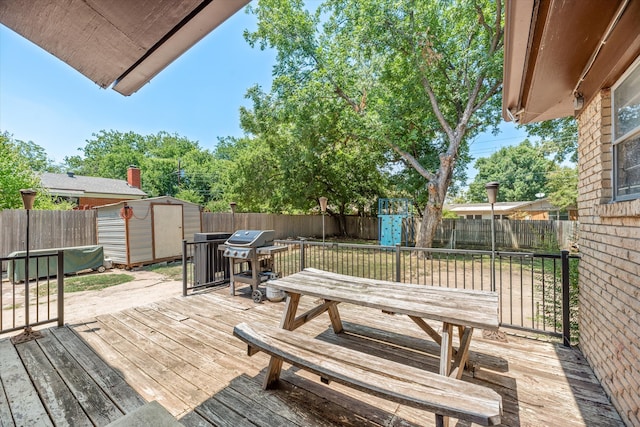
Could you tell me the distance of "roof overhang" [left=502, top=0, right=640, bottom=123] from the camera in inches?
58.8

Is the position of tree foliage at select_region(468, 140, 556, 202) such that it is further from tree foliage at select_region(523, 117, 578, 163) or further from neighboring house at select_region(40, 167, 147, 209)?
neighboring house at select_region(40, 167, 147, 209)

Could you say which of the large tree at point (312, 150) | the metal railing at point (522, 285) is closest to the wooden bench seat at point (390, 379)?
the metal railing at point (522, 285)

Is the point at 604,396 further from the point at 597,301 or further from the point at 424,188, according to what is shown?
the point at 424,188

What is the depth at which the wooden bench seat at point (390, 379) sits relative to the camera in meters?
1.27

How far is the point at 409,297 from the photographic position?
2.30m

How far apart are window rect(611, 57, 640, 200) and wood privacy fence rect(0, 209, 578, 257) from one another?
29.5ft

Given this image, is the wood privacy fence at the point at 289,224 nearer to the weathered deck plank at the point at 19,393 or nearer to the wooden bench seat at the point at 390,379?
the weathered deck plank at the point at 19,393

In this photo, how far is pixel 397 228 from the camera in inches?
527

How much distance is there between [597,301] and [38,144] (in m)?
40.8

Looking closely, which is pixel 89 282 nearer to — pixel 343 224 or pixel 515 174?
pixel 343 224

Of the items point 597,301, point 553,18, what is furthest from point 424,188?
point 553,18

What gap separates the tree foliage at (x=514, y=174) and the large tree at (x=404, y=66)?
27106mm

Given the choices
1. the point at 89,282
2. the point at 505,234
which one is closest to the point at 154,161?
the point at 89,282

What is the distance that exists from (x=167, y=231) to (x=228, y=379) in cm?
826
